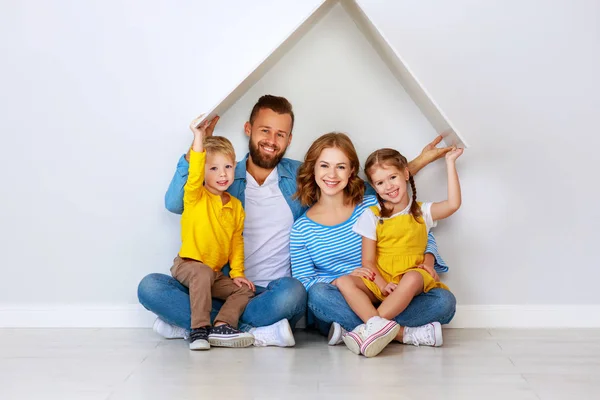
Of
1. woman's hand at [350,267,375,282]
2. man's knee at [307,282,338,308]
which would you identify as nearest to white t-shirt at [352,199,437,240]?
woman's hand at [350,267,375,282]

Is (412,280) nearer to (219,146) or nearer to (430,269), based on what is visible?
(430,269)

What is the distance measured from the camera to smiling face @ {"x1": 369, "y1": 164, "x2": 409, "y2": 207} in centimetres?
264

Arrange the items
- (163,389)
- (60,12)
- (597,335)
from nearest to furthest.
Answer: (163,389), (597,335), (60,12)

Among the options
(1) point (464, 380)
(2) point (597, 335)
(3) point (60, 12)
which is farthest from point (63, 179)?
(2) point (597, 335)

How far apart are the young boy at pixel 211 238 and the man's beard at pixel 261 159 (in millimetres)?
164

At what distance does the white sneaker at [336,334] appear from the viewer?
8.04 ft

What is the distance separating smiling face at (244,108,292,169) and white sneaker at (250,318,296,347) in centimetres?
63

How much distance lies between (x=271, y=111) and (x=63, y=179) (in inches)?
32.8

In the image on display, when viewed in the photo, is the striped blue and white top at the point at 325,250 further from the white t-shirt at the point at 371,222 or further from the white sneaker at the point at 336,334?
the white sneaker at the point at 336,334

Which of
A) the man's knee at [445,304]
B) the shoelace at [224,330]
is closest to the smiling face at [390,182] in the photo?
the man's knee at [445,304]

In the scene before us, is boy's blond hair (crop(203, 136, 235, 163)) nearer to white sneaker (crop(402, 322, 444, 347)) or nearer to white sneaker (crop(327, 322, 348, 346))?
white sneaker (crop(327, 322, 348, 346))

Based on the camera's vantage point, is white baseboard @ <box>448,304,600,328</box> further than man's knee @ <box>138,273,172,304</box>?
Yes

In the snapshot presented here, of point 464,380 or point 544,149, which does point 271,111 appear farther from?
point 464,380

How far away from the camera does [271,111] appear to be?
9.06 feet
